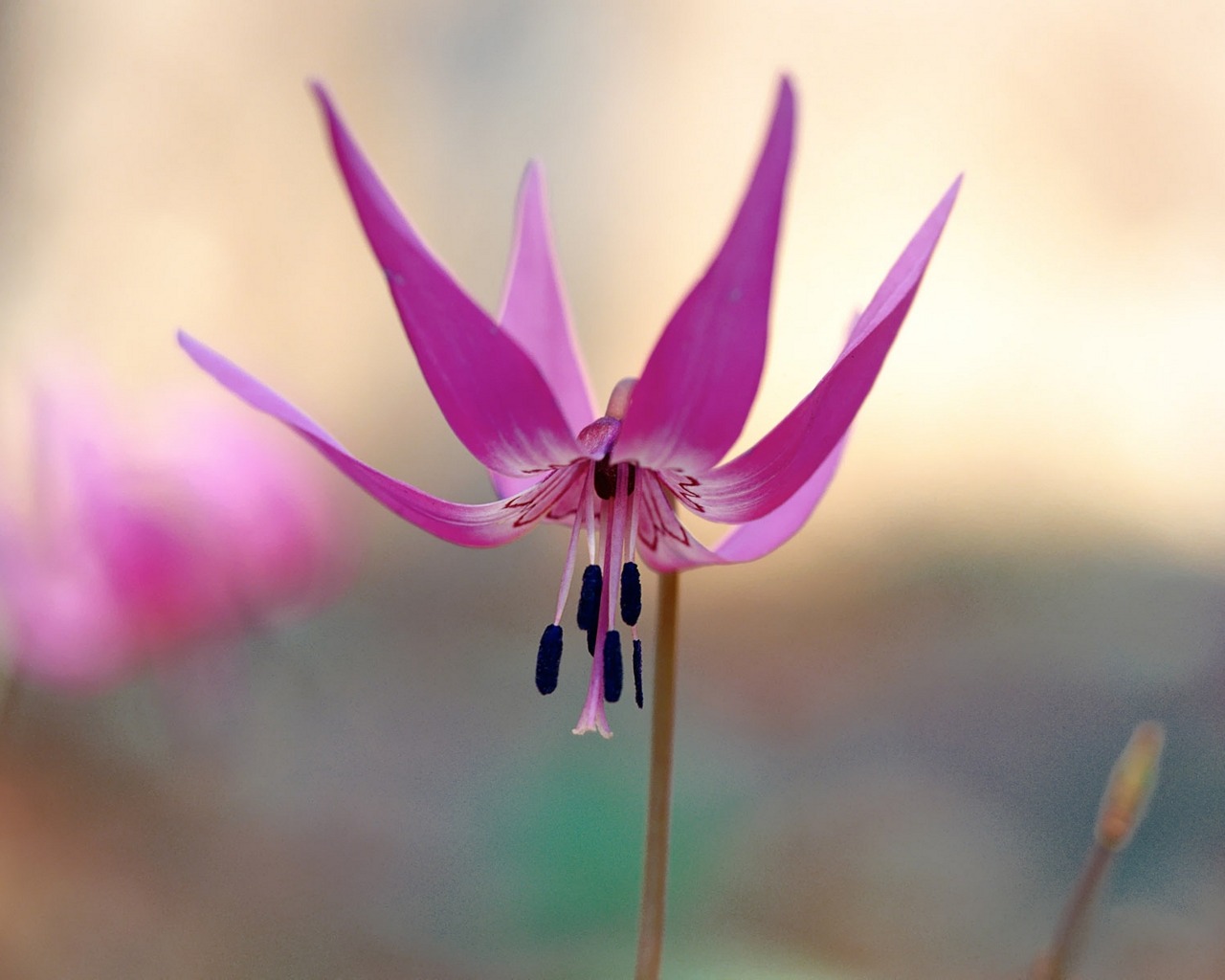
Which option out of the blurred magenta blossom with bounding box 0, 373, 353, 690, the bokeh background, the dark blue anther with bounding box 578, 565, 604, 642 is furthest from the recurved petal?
the bokeh background

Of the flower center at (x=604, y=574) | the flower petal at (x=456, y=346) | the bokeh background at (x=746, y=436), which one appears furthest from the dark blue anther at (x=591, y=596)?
the bokeh background at (x=746, y=436)

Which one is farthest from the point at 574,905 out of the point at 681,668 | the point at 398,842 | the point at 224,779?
the point at 681,668

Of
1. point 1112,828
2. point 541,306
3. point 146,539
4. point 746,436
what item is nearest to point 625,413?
point 541,306

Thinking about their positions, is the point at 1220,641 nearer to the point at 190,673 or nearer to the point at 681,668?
the point at 681,668

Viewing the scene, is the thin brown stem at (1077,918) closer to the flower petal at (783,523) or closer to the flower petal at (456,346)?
the flower petal at (783,523)

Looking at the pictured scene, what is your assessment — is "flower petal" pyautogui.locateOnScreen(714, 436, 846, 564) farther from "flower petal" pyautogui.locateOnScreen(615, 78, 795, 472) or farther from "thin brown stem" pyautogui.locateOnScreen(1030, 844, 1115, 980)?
"thin brown stem" pyautogui.locateOnScreen(1030, 844, 1115, 980)
